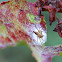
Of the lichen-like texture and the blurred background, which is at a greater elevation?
the lichen-like texture

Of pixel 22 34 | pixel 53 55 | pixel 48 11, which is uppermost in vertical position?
pixel 48 11

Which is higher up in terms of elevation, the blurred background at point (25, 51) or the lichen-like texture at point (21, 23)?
the lichen-like texture at point (21, 23)

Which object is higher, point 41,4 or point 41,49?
point 41,4

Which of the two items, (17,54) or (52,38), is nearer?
(17,54)

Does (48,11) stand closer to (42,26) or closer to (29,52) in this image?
(42,26)

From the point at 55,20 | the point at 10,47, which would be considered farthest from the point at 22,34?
the point at 55,20

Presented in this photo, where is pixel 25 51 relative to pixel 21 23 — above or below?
below

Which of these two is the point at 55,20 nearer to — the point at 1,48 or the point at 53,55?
the point at 53,55
